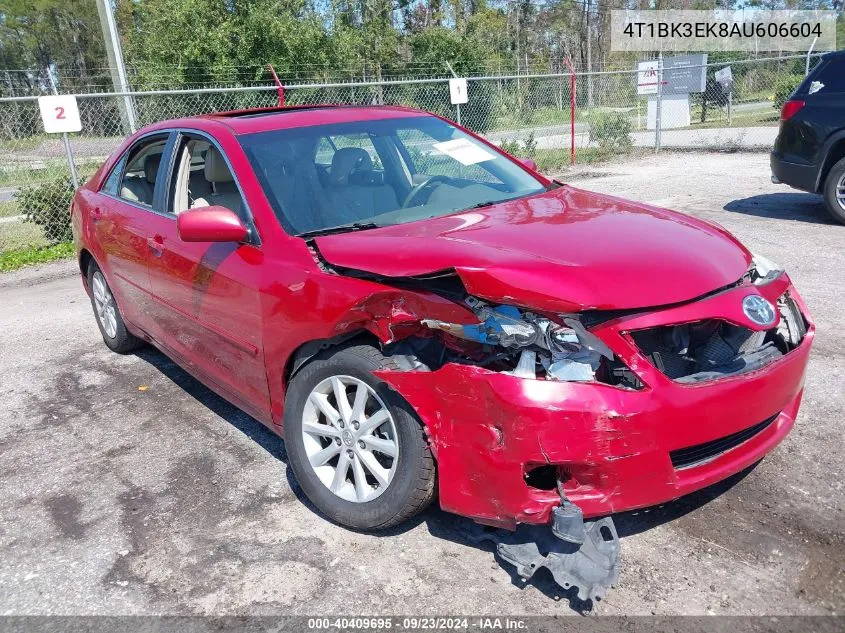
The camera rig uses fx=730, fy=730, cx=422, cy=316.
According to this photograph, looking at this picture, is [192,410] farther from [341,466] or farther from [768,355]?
[768,355]

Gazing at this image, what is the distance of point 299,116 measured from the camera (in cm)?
405

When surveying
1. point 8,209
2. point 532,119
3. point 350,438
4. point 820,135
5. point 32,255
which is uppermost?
point 820,135

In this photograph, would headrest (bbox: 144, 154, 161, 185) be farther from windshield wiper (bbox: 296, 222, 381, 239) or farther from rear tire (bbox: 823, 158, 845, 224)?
rear tire (bbox: 823, 158, 845, 224)

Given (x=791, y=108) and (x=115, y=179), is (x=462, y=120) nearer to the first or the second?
(x=791, y=108)

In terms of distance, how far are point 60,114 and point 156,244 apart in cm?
607

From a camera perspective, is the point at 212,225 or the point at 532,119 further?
the point at 532,119

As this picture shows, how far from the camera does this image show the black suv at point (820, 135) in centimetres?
776

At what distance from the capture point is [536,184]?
163 inches

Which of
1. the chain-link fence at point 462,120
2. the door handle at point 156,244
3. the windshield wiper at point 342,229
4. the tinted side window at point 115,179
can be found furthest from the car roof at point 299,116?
the chain-link fence at point 462,120

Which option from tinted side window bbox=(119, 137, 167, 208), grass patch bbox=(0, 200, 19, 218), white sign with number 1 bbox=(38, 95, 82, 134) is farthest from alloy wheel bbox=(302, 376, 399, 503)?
grass patch bbox=(0, 200, 19, 218)

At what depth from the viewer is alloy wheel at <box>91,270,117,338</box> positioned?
5.29 metres

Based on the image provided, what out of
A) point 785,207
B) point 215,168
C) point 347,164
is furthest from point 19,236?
point 785,207

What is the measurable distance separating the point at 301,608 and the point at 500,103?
46.9 ft

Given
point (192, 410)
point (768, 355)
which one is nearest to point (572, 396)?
point (768, 355)
